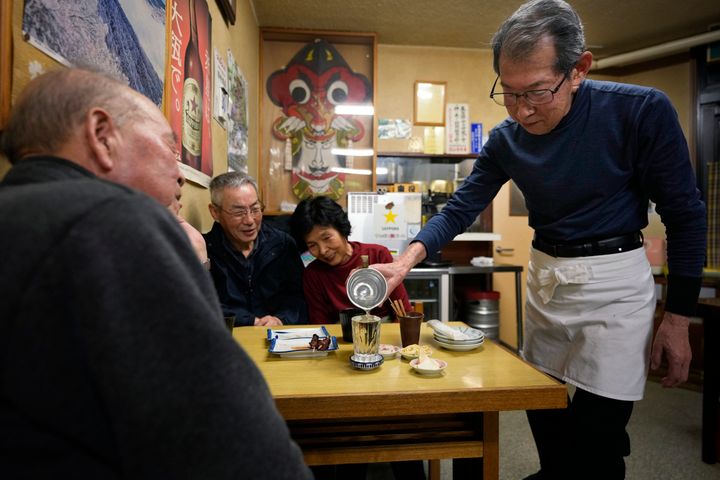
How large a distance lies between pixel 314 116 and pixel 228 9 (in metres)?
1.72

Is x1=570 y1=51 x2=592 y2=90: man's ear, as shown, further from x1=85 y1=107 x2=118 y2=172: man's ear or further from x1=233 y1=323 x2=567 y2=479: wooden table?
x1=85 y1=107 x2=118 y2=172: man's ear

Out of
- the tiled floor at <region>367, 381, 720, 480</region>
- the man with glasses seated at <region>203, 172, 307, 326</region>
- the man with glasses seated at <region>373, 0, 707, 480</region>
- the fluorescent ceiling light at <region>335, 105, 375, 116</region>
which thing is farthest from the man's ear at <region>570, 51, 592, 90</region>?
the fluorescent ceiling light at <region>335, 105, 375, 116</region>

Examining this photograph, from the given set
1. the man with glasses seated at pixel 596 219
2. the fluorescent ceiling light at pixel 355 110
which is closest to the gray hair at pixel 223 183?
the man with glasses seated at pixel 596 219

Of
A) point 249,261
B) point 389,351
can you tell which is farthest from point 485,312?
point 389,351

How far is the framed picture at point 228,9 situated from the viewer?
7.89 ft

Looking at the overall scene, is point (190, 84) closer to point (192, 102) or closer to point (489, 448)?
point (192, 102)

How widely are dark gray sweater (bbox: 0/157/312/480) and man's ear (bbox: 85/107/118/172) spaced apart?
6.6 inches

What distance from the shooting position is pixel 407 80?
4398 millimetres

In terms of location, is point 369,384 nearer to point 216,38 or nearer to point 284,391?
point 284,391

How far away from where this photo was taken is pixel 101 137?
2.10 feet

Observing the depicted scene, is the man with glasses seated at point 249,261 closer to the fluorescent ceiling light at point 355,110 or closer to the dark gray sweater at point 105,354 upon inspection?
the dark gray sweater at point 105,354

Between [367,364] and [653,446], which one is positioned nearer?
[367,364]

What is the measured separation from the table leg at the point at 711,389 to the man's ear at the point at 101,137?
105 inches

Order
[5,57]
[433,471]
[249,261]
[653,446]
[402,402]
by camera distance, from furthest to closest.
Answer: [653,446]
[249,261]
[433,471]
[402,402]
[5,57]
